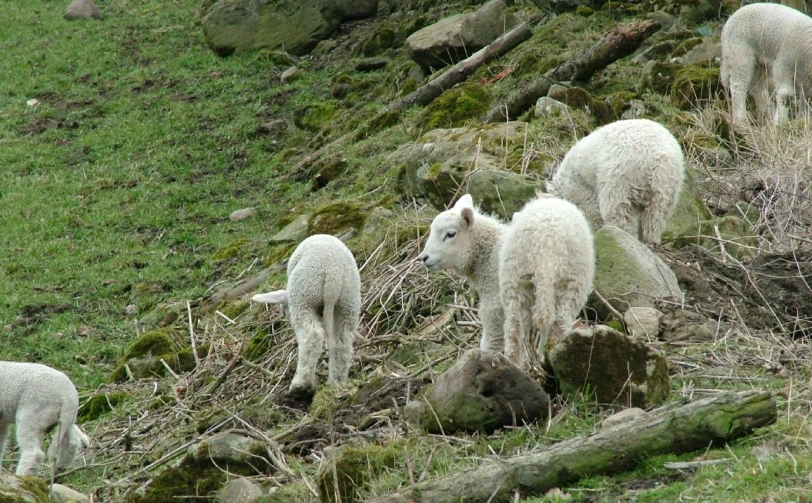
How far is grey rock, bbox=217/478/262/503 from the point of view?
609 cm

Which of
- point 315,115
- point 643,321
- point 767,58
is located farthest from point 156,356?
point 315,115

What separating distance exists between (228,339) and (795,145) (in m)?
6.13

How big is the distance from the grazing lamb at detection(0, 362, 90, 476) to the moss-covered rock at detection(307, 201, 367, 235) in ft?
13.5

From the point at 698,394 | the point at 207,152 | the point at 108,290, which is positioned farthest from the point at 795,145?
the point at 207,152

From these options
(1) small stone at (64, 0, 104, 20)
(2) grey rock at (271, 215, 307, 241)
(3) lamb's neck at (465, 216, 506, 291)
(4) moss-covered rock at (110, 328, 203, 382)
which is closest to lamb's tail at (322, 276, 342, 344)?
(3) lamb's neck at (465, 216, 506, 291)

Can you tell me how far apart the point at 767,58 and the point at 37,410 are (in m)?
9.42

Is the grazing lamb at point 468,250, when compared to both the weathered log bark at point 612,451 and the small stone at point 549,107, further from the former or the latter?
the small stone at point 549,107

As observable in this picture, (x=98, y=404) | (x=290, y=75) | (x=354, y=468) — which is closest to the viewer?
A: (x=354, y=468)

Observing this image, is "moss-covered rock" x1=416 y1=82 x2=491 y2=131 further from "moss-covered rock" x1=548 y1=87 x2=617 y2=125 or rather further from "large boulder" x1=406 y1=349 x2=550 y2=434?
"large boulder" x1=406 y1=349 x2=550 y2=434

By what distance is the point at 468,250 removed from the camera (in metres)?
7.68

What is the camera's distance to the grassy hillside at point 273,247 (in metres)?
6.30

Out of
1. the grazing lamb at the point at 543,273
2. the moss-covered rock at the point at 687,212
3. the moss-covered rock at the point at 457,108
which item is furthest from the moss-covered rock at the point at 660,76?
the grazing lamb at the point at 543,273

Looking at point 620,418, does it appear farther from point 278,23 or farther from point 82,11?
point 82,11

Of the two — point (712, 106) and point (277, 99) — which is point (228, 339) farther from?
point (277, 99)
